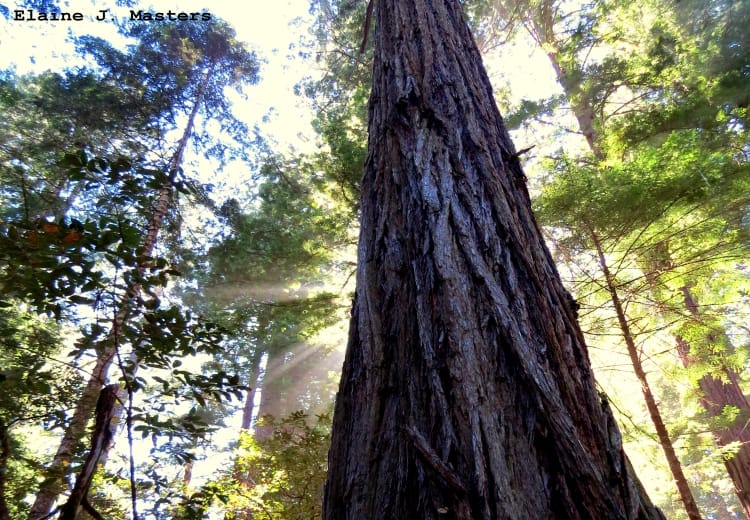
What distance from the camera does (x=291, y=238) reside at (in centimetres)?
773

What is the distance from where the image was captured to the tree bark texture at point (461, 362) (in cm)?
83

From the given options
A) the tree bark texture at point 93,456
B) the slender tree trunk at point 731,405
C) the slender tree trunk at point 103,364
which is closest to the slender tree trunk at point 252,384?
the slender tree trunk at point 103,364

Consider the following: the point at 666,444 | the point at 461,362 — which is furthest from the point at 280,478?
the point at 461,362

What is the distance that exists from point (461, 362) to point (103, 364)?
3510 millimetres

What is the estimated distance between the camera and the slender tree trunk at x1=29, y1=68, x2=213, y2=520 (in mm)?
1749

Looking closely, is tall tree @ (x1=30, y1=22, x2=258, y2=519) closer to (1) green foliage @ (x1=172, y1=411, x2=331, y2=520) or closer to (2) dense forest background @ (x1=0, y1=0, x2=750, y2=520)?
(2) dense forest background @ (x1=0, y1=0, x2=750, y2=520)

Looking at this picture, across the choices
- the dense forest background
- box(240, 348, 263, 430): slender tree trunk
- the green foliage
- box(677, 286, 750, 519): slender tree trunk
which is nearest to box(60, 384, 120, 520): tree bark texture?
the dense forest background

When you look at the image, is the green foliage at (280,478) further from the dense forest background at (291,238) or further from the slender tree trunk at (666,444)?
the slender tree trunk at (666,444)

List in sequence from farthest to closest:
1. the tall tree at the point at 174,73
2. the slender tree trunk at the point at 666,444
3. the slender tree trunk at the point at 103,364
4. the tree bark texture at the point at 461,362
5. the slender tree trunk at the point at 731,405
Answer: the tall tree at the point at 174,73 < the slender tree trunk at the point at 731,405 < the slender tree trunk at the point at 666,444 < the slender tree trunk at the point at 103,364 < the tree bark texture at the point at 461,362

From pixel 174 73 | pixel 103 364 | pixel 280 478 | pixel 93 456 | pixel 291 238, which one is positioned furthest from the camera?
pixel 174 73

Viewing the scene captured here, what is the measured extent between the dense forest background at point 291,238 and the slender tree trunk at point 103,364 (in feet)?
0.15

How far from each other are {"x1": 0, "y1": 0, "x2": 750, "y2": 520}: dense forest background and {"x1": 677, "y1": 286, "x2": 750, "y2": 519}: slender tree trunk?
0.12ft

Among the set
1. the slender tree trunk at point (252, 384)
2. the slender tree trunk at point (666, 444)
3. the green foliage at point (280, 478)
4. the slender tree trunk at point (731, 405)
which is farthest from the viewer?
the slender tree trunk at point (252, 384)

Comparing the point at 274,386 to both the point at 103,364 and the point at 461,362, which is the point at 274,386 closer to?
the point at 103,364
